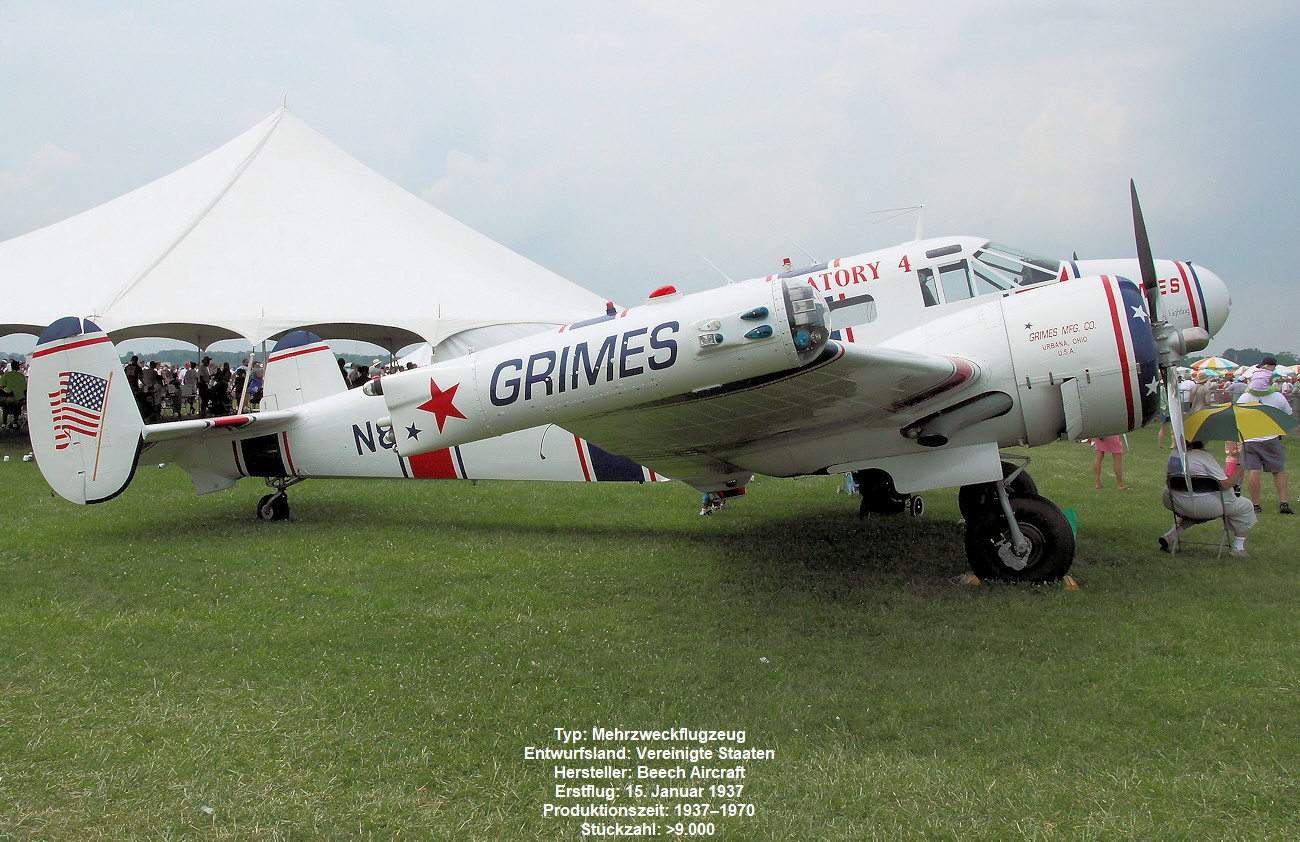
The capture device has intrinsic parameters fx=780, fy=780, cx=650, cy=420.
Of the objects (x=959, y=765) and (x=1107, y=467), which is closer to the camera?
(x=959, y=765)

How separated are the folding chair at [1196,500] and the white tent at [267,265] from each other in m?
12.1

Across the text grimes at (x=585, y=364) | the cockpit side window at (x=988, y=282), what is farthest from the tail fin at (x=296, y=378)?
the cockpit side window at (x=988, y=282)

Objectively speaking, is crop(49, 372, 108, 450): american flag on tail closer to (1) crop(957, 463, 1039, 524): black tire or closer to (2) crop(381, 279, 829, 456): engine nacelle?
(2) crop(381, 279, 829, 456): engine nacelle

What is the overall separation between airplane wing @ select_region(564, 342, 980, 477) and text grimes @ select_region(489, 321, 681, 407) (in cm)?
51

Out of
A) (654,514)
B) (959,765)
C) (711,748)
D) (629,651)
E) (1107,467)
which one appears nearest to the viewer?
(959,765)

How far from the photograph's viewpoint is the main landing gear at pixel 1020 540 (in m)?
5.71

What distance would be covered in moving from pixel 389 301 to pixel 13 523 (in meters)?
8.81

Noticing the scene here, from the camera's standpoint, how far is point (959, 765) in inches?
130

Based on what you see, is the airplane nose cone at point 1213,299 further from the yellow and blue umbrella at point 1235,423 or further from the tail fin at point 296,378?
the tail fin at point 296,378

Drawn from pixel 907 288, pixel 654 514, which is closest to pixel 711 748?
pixel 907 288

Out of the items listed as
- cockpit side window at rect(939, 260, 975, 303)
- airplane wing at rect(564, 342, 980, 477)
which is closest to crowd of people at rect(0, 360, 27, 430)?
airplane wing at rect(564, 342, 980, 477)

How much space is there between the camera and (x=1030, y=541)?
5.79 meters

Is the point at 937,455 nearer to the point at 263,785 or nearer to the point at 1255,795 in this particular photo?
the point at 1255,795

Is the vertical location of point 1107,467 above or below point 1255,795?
below
